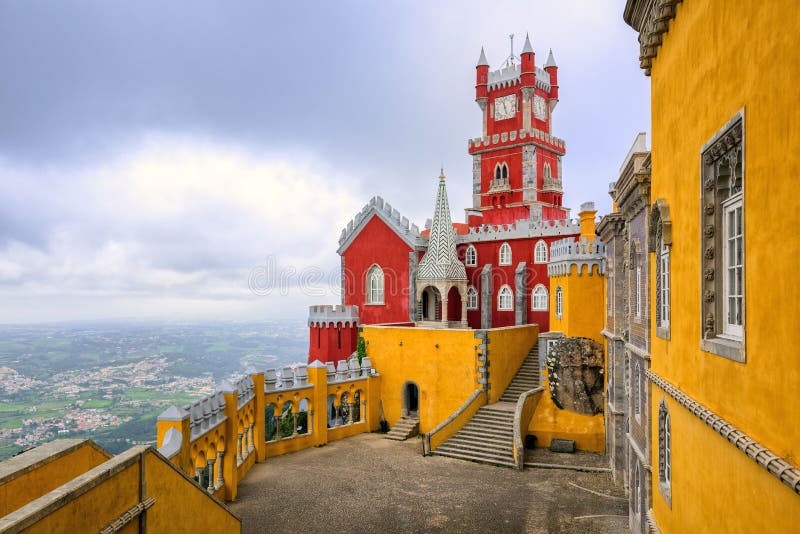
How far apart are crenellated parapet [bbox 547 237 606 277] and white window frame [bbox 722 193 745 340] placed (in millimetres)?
16572

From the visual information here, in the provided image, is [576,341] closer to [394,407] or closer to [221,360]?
[394,407]

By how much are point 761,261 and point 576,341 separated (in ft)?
61.1

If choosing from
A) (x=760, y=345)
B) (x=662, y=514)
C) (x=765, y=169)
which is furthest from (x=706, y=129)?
(x=662, y=514)

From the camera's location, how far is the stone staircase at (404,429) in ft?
80.1

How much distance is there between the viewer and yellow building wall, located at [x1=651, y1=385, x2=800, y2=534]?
4.41m

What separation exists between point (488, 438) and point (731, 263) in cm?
1739

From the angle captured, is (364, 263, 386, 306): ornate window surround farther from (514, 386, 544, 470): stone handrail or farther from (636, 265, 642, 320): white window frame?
(636, 265, 642, 320): white window frame

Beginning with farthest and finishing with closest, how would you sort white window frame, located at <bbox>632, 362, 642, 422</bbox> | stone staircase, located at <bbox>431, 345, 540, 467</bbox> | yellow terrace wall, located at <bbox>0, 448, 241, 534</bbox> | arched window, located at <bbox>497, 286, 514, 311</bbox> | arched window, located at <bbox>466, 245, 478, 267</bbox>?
arched window, located at <bbox>466, 245, 478, 267</bbox>
arched window, located at <bbox>497, 286, 514, 311</bbox>
stone staircase, located at <bbox>431, 345, 540, 467</bbox>
white window frame, located at <bbox>632, 362, 642, 422</bbox>
yellow terrace wall, located at <bbox>0, 448, 241, 534</bbox>

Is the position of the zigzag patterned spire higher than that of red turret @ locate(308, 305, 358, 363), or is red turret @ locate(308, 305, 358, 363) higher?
the zigzag patterned spire

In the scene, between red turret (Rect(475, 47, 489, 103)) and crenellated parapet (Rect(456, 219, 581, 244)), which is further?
red turret (Rect(475, 47, 489, 103))

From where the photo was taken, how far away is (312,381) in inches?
930

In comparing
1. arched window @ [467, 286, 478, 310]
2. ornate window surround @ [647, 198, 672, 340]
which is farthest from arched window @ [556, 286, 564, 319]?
ornate window surround @ [647, 198, 672, 340]

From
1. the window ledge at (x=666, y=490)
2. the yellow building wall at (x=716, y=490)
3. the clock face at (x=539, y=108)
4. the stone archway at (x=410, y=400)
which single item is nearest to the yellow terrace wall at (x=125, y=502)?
the yellow building wall at (x=716, y=490)

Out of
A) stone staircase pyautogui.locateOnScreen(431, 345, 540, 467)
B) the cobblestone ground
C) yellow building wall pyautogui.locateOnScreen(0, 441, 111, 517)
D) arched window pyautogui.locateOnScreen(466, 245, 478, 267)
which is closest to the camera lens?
yellow building wall pyautogui.locateOnScreen(0, 441, 111, 517)
